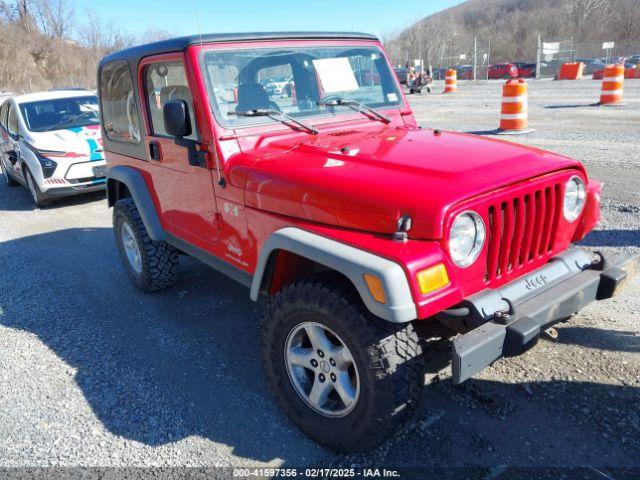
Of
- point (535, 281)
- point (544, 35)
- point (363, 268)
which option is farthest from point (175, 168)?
point (544, 35)

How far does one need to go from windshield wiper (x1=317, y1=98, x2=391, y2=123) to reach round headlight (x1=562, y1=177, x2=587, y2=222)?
1.40 metres

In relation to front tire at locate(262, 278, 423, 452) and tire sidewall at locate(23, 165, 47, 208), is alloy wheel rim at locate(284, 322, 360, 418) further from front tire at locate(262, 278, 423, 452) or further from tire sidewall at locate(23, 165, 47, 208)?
tire sidewall at locate(23, 165, 47, 208)

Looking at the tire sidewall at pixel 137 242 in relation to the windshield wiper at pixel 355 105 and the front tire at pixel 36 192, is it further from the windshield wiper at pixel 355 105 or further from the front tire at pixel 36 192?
the front tire at pixel 36 192

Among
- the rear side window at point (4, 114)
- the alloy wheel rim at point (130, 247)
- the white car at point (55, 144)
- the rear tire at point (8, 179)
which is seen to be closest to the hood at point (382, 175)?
the alloy wheel rim at point (130, 247)

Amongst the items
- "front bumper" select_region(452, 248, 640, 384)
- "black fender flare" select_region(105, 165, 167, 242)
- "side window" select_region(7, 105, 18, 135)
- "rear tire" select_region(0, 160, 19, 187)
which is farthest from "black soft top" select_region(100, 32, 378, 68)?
"rear tire" select_region(0, 160, 19, 187)

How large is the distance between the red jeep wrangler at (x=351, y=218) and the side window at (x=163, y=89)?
17mm

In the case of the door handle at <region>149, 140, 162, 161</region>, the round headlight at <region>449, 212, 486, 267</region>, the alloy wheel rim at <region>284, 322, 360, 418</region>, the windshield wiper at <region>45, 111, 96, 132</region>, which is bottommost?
the alloy wheel rim at <region>284, 322, 360, 418</region>

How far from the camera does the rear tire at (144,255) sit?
175 inches

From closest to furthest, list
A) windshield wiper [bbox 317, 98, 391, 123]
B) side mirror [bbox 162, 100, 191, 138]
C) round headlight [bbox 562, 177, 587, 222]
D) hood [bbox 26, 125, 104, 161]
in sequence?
1. round headlight [bbox 562, 177, 587, 222]
2. side mirror [bbox 162, 100, 191, 138]
3. windshield wiper [bbox 317, 98, 391, 123]
4. hood [bbox 26, 125, 104, 161]

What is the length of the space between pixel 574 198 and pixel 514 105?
942 cm

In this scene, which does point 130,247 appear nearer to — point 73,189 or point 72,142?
point 73,189

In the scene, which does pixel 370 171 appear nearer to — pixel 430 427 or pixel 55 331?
pixel 430 427

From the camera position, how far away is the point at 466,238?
91.9 inches

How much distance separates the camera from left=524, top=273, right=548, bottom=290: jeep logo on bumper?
2.56 m
